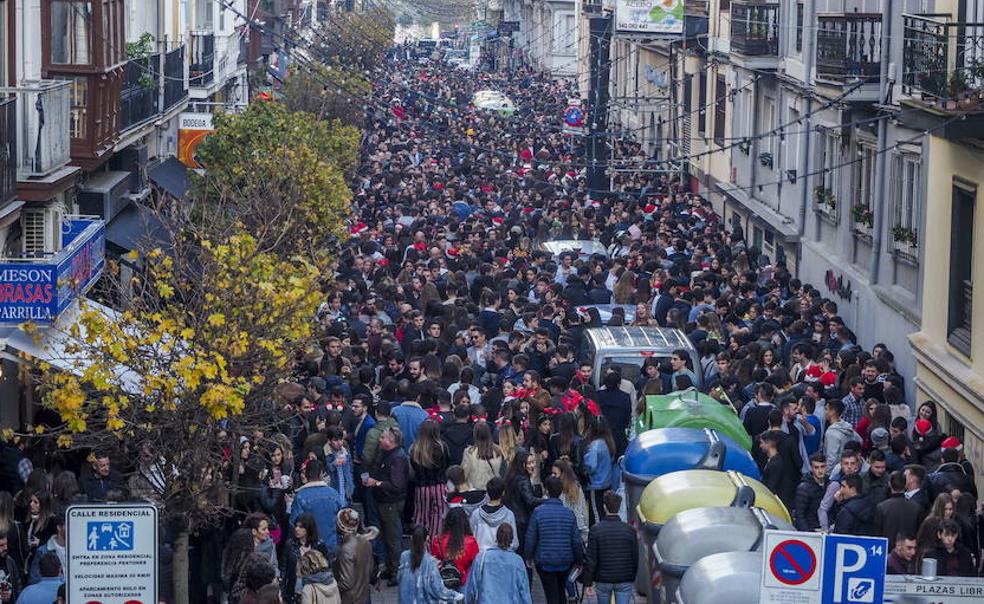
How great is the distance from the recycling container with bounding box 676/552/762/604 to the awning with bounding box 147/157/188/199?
2067 cm

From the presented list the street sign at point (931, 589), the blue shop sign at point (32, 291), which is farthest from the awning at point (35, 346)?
the street sign at point (931, 589)

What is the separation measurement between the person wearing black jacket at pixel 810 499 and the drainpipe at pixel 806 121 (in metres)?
16.8

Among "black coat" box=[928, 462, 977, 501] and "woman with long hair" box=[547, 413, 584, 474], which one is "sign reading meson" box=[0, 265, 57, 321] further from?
"black coat" box=[928, 462, 977, 501]

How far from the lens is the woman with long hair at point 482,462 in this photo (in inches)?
619

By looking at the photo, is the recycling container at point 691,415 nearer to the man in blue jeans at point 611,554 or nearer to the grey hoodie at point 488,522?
the man in blue jeans at point 611,554

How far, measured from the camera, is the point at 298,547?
13742 millimetres

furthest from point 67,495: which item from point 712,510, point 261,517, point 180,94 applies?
point 180,94

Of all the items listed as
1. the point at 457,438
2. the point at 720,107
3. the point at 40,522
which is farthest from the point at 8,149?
the point at 720,107

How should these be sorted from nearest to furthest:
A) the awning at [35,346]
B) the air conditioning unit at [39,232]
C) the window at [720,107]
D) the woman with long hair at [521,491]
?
the woman with long hair at [521,491] → the awning at [35,346] → the air conditioning unit at [39,232] → the window at [720,107]

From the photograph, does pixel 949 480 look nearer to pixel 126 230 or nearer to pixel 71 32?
pixel 71 32

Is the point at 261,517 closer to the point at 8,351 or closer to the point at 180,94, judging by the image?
the point at 8,351

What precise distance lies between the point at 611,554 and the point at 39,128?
9.66 meters

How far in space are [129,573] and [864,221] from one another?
19903 millimetres

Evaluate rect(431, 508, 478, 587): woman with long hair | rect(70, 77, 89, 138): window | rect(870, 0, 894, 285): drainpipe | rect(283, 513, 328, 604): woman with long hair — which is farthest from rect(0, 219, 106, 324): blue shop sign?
rect(870, 0, 894, 285): drainpipe
